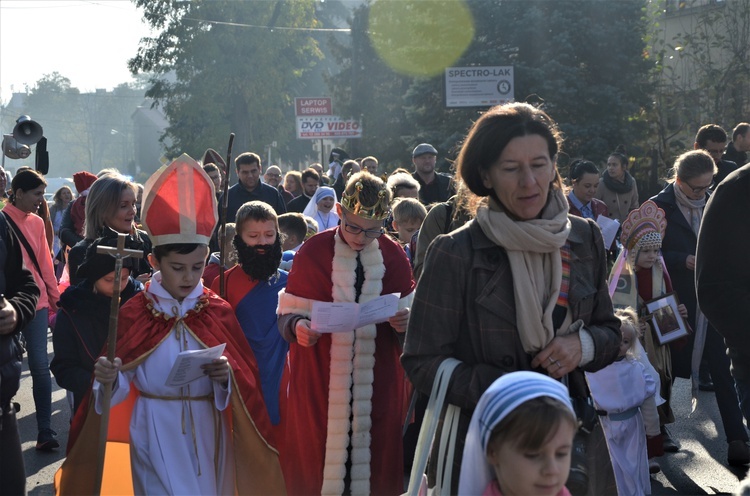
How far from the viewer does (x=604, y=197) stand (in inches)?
573

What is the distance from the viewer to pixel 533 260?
3.62 metres

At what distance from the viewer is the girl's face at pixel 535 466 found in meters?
3.18

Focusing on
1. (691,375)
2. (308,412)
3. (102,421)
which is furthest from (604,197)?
(102,421)

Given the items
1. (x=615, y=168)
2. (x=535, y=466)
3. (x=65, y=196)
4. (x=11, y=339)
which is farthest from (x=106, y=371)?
(x=65, y=196)

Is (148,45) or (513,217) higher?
(148,45)

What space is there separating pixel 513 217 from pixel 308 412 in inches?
99.0

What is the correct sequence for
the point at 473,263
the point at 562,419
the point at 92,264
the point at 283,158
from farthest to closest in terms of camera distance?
the point at 283,158
the point at 92,264
the point at 473,263
the point at 562,419

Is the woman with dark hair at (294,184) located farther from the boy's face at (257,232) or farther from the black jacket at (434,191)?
the boy's face at (257,232)

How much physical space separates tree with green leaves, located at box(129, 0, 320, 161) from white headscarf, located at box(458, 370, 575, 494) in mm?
48905

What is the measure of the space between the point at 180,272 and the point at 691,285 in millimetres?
5278

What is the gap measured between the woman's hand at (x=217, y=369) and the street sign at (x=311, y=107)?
29.9m

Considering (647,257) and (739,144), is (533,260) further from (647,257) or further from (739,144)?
(739,144)

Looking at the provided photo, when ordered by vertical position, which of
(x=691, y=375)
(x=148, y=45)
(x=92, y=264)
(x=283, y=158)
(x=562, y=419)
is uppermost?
(x=148, y=45)

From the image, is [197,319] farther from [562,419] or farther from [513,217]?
[562,419]
